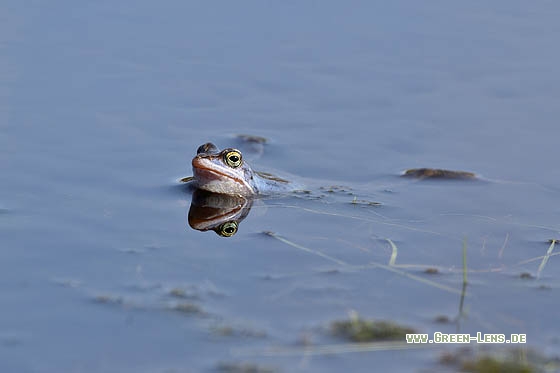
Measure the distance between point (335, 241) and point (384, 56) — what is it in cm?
560

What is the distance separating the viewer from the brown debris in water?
30.1 feet

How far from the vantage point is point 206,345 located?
5035 millimetres

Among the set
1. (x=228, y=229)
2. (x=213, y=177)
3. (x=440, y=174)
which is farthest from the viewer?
(x=440, y=174)

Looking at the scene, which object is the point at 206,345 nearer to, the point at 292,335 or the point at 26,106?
the point at 292,335

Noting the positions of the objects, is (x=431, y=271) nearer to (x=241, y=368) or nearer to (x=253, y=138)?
(x=241, y=368)

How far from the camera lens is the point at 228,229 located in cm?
749

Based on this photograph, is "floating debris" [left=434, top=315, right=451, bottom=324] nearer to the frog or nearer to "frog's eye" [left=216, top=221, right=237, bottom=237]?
"frog's eye" [left=216, top=221, right=237, bottom=237]

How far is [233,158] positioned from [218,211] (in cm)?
84

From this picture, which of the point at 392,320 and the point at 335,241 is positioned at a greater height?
the point at 335,241

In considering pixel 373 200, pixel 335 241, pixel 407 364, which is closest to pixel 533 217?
pixel 373 200

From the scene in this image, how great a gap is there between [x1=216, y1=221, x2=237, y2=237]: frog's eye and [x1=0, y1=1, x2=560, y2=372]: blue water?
14cm

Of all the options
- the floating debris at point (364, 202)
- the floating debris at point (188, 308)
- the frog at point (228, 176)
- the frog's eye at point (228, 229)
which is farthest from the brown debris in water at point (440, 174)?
the floating debris at point (188, 308)

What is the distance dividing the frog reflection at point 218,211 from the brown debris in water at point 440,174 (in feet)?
6.15

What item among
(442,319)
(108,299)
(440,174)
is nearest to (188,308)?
(108,299)
